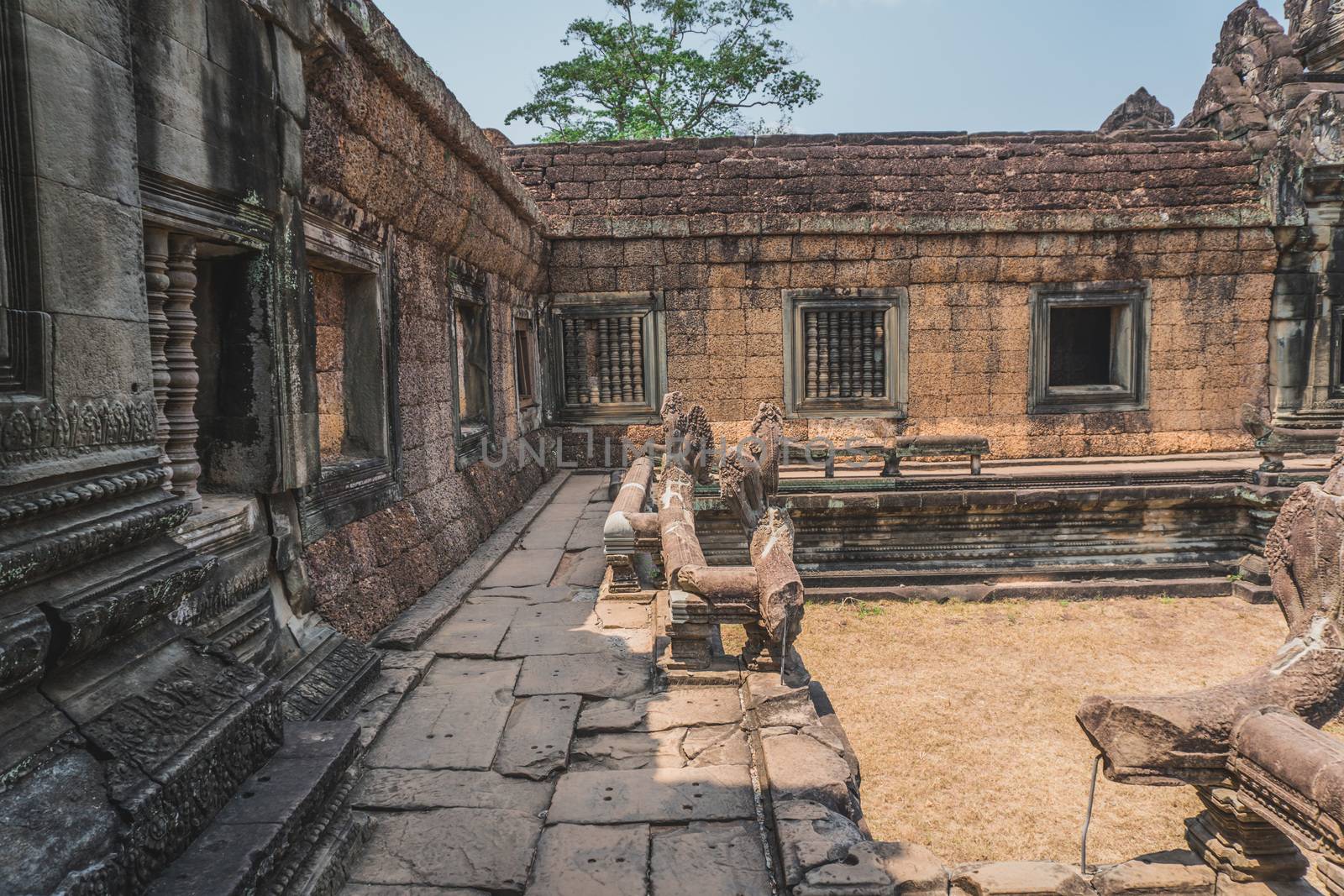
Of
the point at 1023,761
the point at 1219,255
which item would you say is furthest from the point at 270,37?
the point at 1219,255

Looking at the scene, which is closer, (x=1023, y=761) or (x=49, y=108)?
(x=49, y=108)

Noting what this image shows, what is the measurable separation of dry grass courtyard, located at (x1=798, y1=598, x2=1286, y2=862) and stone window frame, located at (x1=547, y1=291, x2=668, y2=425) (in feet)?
12.5

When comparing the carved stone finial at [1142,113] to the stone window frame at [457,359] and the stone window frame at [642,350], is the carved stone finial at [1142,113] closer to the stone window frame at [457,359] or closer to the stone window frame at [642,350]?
the stone window frame at [642,350]

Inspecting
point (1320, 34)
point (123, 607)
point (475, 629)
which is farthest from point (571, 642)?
point (1320, 34)

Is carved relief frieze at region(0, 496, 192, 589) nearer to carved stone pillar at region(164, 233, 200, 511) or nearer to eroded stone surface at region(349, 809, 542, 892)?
carved stone pillar at region(164, 233, 200, 511)

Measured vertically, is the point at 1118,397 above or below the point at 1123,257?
below

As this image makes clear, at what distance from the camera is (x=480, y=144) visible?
5.87m

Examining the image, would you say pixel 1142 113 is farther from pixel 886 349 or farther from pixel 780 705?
pixel 780 705

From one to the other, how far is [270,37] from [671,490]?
11.2 feet

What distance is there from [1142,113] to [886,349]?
21.1ft

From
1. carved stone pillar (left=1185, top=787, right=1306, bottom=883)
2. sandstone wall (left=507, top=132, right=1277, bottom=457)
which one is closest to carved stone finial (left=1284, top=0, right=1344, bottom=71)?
sandstone wall (left=507, top=132, right=1277, bottom=457)

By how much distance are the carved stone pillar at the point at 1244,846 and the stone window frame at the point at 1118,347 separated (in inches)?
302

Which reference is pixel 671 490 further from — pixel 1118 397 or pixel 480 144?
pixel 1118 397

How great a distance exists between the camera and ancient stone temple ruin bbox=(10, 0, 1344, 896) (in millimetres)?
1988
